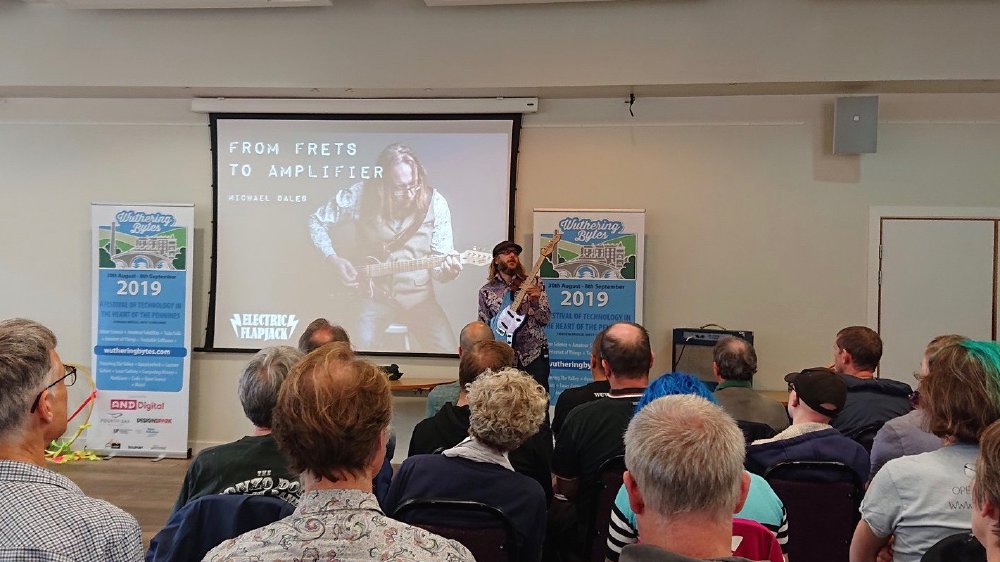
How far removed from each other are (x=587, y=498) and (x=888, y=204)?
3963mm

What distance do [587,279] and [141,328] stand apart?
11.1 ft

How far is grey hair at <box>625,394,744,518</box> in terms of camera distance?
1.17 meters

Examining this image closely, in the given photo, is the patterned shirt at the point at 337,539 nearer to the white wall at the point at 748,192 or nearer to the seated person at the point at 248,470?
the seated person at the point at 248,470

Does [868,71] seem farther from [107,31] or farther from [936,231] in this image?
[107,31]

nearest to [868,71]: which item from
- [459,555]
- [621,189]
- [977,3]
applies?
[977,3]

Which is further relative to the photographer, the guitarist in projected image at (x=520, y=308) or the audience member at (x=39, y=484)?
the guitarist in projected image at (x=520, y=308)

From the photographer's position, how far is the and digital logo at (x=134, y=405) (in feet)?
18.1

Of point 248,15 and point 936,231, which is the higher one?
point 248,15

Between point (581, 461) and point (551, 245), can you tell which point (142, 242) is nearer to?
point (551, 245)

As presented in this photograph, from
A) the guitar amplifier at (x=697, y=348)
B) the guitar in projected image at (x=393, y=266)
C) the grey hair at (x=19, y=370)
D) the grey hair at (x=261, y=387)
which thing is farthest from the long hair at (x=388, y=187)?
the grey hair at (x=19, y=370)

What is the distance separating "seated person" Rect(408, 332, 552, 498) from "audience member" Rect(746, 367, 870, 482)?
64cm

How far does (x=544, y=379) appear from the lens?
181 inches

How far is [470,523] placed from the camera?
6.04ft

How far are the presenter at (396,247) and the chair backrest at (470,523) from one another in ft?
11.9
